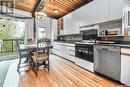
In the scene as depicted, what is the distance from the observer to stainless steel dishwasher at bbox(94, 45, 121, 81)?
9.08ft

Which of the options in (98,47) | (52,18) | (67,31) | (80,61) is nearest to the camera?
(98,47)

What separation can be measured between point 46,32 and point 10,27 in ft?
7.90

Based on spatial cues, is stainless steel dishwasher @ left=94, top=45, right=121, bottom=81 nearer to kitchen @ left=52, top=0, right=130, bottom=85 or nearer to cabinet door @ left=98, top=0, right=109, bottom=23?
kitchen @ left=52, top=0, right=130, bottom=85

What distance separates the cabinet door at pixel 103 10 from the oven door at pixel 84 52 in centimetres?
94

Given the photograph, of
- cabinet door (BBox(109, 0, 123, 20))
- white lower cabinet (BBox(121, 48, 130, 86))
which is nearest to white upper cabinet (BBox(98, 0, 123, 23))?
cabinet door (BBox(109, 0, 123, 20))

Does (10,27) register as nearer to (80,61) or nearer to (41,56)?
(41,56)

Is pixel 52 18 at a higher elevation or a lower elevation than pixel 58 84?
higher

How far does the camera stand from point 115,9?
3.19 m

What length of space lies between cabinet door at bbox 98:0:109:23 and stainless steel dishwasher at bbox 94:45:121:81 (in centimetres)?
91

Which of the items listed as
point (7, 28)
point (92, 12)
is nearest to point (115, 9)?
point (92, 12)

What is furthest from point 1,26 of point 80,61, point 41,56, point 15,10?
point 80,61

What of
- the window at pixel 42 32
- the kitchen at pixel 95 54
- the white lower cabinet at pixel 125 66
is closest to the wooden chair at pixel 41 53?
the kitchen at pixel 95 54

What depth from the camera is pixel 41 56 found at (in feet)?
12.1

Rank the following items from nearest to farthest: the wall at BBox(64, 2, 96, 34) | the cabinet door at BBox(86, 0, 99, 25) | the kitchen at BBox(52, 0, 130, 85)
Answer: the kitchen at BBox(52, 0, 130, 85) → the cabinet door at BBox(86, 0, 99, 25) → the wall at BBox(64, 2, 96, 34)
